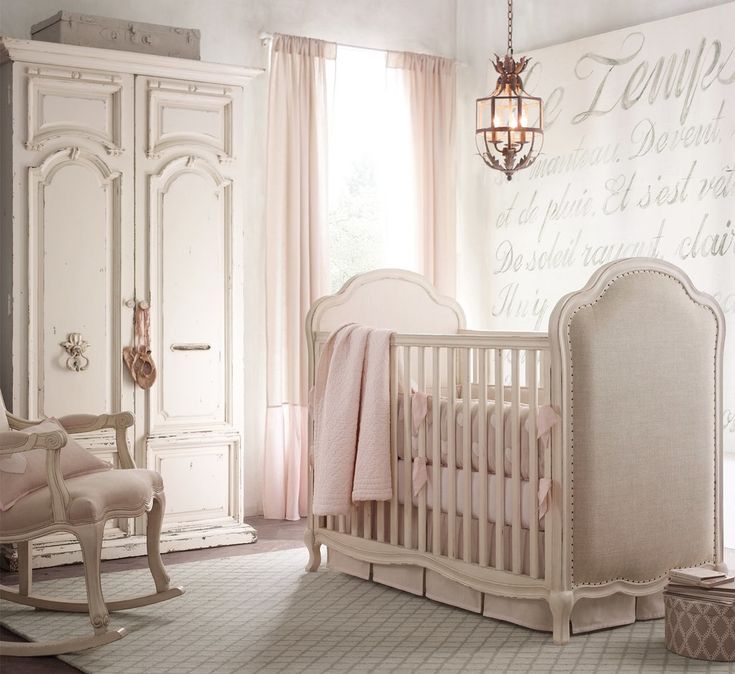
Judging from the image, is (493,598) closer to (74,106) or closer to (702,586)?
(702,586)

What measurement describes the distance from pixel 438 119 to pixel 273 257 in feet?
3.87

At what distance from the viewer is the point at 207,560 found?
4004mm

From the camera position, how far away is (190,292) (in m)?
4.24

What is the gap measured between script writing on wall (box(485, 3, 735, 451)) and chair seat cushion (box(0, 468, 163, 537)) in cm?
235

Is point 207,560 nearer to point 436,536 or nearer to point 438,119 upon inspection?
point 436,536

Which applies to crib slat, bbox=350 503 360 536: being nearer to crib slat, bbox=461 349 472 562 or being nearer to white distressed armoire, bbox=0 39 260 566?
crib slat, bbox=461 349 472 562

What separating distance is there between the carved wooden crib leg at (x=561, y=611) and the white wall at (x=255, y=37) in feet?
7.24

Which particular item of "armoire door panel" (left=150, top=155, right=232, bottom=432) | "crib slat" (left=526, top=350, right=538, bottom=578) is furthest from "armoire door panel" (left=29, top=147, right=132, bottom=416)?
"crib slat" (left=526, top=350, right=538, bottom=578)

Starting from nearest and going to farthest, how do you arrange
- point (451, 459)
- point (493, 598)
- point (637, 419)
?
point (637, 419) → point (493, 598) → point (451, 459)

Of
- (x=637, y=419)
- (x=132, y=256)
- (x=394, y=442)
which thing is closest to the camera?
(x=637, y=419)

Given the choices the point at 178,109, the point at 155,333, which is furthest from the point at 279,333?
the point at 178,109

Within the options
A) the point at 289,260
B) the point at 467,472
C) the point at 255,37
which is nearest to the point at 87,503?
the point at 467,472

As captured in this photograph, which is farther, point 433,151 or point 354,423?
point 433,151

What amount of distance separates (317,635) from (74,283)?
1714 millimetres
